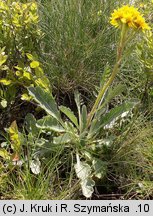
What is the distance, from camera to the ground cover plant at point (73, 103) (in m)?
1.45

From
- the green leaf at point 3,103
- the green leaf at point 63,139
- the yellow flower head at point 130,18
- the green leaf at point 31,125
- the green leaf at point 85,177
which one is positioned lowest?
the green leaf at point 85,177

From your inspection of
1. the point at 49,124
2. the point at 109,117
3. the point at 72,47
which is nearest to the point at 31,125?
the point at 49,124

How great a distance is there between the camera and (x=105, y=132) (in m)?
1.64

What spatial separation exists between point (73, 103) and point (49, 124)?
348mm

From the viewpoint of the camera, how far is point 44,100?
1.59 m

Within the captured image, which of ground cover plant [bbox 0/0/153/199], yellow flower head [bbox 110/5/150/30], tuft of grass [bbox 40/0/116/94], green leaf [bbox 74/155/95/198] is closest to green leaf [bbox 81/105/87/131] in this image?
ground cover plant [bbox 0/0/153/199]

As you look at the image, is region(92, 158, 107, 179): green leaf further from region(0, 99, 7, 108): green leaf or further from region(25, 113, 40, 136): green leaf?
region(0, 99, 7, 108): green leaf

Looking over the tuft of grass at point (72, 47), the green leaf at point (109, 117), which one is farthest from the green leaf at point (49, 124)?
the tuft of grass at point (72, 47)

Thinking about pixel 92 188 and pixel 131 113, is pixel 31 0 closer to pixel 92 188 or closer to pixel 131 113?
pixel 131 113

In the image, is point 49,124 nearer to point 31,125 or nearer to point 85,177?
point 31,125

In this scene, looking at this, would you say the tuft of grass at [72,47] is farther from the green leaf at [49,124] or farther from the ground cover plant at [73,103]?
the green leaf at [49,124]

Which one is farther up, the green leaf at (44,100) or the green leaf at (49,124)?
the green leaf at (44,100)

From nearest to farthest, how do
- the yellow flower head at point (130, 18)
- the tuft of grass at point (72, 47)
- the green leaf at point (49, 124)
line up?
the yellow flower head at point (130, 18)
the green leaf at point (49, 124)
the tuft of grass at point (72, 47)

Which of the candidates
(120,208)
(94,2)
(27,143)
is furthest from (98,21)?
(120,208)
